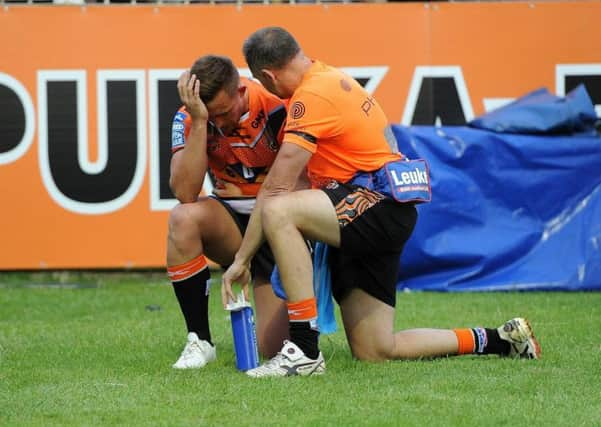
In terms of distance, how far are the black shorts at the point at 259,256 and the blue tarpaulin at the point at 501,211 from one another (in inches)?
103

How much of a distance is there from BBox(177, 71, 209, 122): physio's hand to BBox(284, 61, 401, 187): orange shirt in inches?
17.0

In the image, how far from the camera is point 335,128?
531 centimetres

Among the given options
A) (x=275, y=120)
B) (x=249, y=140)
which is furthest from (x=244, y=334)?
(x=275, y=120)

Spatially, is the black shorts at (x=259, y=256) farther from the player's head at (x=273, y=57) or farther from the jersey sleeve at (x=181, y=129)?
the player's head at (x=273, y=57)

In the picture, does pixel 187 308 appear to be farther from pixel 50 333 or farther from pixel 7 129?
pixel 7 129

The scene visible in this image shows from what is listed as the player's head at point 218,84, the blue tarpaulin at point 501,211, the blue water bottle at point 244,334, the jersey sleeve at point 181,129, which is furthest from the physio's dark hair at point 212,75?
the blue tarpaulin at point 501,211

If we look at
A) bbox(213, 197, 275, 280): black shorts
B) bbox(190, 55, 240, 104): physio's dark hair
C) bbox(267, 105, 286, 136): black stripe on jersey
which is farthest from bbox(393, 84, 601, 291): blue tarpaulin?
bbox(190, 55, 240, 104): physio's dark hair

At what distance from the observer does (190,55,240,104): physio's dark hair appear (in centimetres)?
550

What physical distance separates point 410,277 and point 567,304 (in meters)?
1.24

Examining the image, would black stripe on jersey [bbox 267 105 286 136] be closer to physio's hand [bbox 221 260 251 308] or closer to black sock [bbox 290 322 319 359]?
physio's hand [bbox 221 260 251 308]

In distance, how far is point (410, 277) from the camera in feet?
28.1

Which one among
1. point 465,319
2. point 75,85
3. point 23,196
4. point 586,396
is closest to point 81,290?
point 23,196

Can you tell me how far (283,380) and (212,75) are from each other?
1.39 metres

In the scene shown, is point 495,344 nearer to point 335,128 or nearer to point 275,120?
point 335,128
